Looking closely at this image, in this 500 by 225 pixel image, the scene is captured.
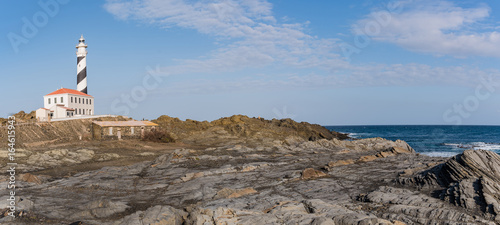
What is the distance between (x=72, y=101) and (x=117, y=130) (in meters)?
15.7

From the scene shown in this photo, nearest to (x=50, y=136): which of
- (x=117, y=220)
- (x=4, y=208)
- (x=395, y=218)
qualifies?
(x=4, y=208)

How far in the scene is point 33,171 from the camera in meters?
32.9

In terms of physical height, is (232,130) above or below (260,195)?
above

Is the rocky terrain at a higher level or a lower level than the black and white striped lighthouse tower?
lower

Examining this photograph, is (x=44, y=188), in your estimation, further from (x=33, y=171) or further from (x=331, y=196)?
(x=331, y=196)

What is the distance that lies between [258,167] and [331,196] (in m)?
12.7

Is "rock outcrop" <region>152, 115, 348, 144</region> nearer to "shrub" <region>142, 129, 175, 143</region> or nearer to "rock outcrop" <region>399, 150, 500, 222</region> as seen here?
"shrub" <region>142, 129, 175, 143</region>

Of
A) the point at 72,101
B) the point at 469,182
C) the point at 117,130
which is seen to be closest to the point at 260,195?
the point at 469,182

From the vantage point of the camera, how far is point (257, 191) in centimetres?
2206

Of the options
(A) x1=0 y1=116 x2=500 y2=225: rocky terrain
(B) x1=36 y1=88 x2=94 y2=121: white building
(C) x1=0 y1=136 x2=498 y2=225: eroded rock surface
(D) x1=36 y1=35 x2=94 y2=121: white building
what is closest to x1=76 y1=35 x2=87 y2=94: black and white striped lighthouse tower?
(D) x1=36 y1=35 x2=94 y2=121: white building

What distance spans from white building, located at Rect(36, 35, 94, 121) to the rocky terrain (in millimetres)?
27637

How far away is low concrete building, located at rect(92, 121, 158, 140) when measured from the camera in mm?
59250

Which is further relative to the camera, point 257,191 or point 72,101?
point 72,101

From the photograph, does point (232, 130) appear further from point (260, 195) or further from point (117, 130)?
point (260, 195)
